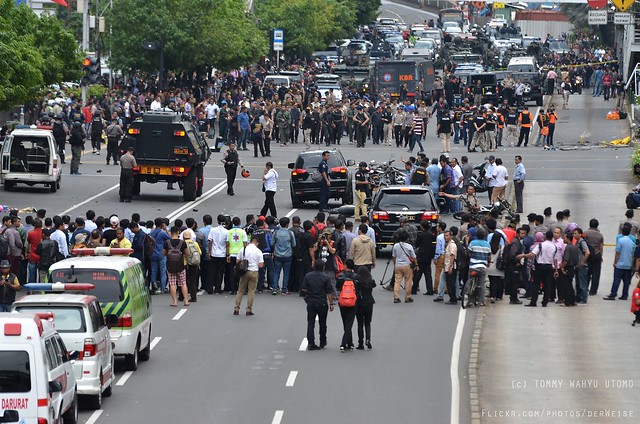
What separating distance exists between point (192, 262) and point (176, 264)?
426mm

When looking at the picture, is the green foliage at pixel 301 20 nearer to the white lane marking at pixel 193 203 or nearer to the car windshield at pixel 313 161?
the white lane marking at pixel 193 203

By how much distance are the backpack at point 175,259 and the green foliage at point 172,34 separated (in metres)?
45.2

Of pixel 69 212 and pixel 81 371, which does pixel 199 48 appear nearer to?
pixel 69 212

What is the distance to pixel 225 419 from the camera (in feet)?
63.9

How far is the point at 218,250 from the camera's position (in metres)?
28.9

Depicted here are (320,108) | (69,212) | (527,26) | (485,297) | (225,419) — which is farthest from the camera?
(527,26)

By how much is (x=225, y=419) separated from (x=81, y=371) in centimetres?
190

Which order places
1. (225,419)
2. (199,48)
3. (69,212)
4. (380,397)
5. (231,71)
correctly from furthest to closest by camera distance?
(231,71) < (199,48) < (69,212) < (380,397) < (225,419)

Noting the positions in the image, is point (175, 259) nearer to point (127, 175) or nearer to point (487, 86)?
point (127, 175)

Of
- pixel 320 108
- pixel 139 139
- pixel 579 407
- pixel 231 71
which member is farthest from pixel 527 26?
pixel 579 407

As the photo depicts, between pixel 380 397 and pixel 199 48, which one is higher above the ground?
pixel 199 48

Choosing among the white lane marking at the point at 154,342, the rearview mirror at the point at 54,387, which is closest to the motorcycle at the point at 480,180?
the white lane marking at the point at 154,342

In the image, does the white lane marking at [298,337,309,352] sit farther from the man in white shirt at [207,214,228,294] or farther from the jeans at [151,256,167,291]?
the jeans at [151,256,167,291]

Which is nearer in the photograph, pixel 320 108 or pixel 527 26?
pixel 320 108
